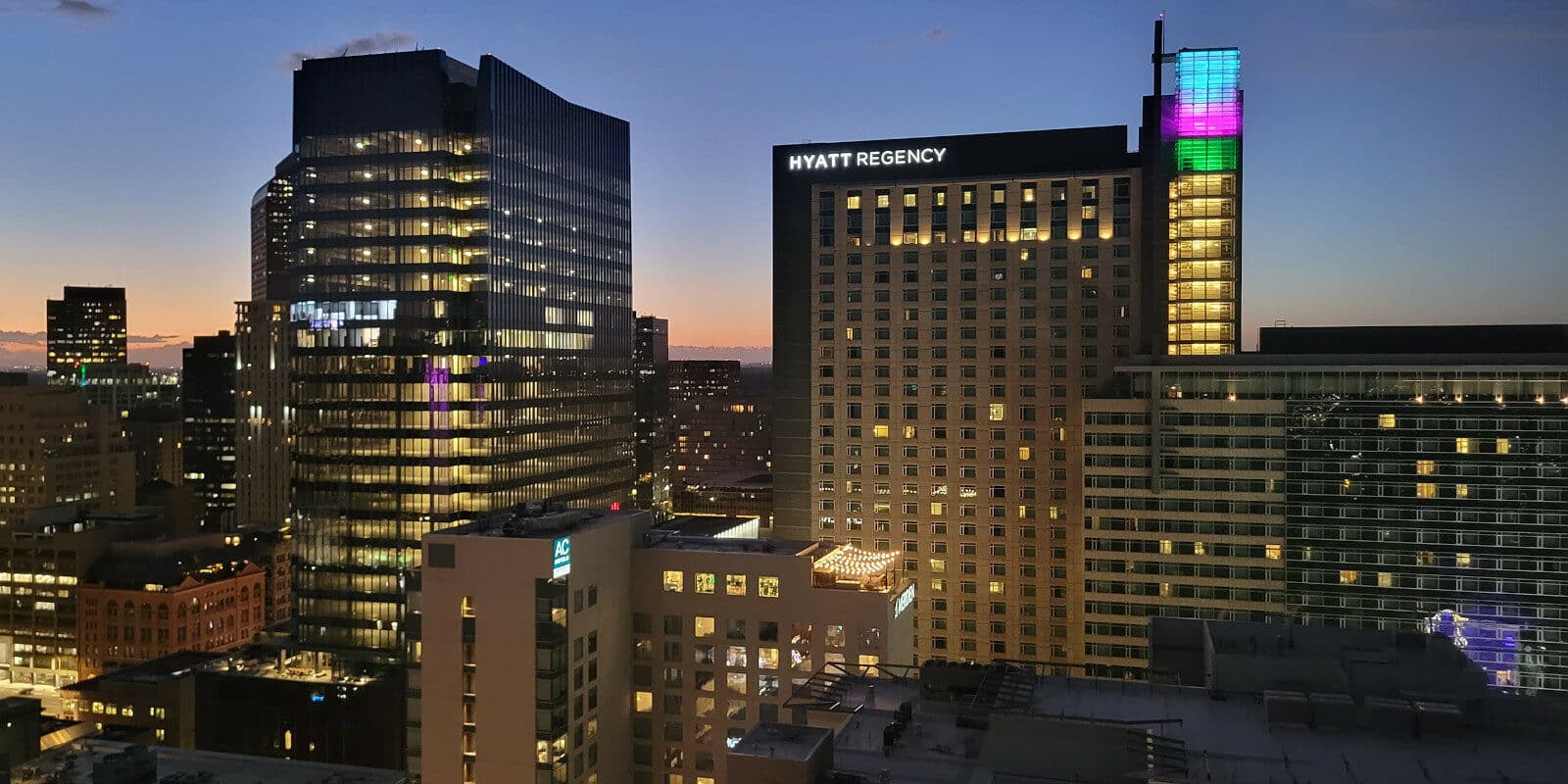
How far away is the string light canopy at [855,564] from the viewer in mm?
84500

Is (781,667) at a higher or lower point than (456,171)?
lower

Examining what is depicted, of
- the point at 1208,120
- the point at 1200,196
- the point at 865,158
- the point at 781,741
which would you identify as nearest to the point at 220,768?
the point at 781,741

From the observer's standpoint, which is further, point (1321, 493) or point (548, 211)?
point (548, 211)

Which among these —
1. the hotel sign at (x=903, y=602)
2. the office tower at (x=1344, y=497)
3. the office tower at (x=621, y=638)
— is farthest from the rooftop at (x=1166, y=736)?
the office tower at (x=1344, y=497)

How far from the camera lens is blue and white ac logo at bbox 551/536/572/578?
246ft

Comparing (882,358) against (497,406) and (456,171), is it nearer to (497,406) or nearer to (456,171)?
(497,406)

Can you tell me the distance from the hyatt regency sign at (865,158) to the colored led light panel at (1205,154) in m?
31.6

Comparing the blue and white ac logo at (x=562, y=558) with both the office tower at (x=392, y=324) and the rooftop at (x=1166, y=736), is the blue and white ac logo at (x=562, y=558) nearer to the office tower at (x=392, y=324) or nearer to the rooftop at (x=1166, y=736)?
the rooftop at (x=1166, y=736)

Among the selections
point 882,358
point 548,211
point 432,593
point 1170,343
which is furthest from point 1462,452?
point 548,211

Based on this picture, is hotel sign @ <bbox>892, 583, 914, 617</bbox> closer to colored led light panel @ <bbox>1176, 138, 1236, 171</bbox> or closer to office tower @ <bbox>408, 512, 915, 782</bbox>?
office tower @ <bbox>408, 512, 915, 782</bbox>

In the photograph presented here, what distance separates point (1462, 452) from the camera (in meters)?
122

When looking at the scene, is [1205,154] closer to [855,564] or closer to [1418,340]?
[1418,340]

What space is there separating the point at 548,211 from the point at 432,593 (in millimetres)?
99973

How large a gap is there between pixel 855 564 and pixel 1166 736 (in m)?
42.9
